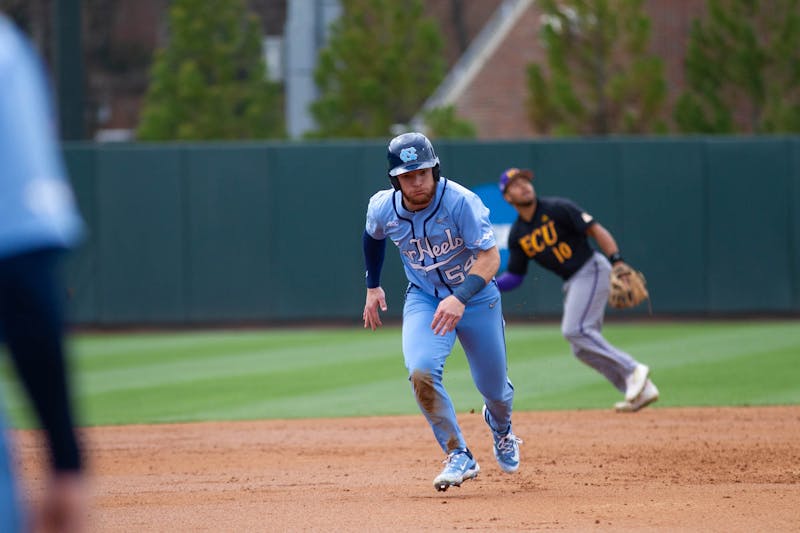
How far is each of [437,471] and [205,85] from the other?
2302 centimetres

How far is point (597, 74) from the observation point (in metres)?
21.2

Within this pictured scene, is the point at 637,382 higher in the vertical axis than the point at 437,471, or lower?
lower

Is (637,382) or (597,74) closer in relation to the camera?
(637,382)

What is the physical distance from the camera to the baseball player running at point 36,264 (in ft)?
7.63

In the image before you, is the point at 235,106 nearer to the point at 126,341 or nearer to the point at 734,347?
the point at 126,341

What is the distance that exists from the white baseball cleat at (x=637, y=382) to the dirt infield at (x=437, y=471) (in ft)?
0.59

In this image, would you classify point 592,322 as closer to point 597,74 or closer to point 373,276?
point 373,276

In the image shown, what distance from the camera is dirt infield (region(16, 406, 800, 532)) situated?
5699 millimetres

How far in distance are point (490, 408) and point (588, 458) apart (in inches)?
51.1

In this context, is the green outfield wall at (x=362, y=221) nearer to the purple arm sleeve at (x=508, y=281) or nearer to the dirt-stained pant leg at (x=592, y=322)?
the dirt-stained pant leg at (x=592, y=322)

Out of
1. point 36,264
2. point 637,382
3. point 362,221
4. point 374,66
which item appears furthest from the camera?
point 374,66

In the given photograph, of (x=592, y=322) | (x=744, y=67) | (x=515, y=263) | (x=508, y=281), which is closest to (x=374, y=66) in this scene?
(x=744, y=67)

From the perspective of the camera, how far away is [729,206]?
18375 millimetres

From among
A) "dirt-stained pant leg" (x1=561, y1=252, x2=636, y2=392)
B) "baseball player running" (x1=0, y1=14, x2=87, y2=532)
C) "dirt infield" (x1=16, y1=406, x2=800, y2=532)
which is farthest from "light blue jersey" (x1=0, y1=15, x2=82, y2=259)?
"dirt-stained pant leg" (x1=561, y1=252, x2=636, y2=392)
